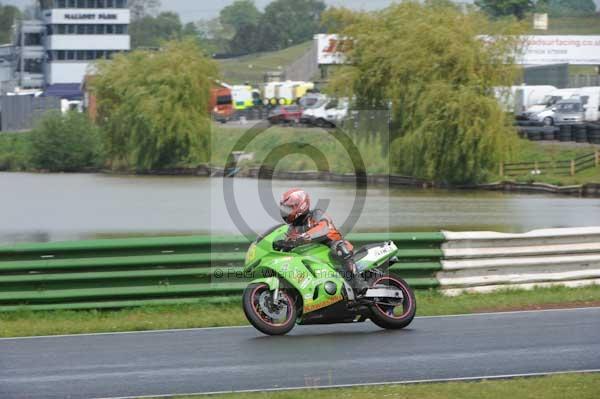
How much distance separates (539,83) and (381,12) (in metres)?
23.7

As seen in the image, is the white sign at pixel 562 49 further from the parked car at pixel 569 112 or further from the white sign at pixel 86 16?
the white sign at pixel 86 16

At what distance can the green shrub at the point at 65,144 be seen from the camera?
67.0 meters

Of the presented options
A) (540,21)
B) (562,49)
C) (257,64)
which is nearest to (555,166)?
(562,49)

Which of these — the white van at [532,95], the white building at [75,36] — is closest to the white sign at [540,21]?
the white van at [532,95]

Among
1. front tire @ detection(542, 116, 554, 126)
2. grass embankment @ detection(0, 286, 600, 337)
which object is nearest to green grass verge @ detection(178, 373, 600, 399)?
grass embankment @ detection(0, 286, 600, 337)

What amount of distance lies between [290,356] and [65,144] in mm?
60164

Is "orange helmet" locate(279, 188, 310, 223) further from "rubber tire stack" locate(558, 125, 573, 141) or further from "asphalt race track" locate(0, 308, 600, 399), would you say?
"rubber tire stack" locate(558, 125, 573, 141)

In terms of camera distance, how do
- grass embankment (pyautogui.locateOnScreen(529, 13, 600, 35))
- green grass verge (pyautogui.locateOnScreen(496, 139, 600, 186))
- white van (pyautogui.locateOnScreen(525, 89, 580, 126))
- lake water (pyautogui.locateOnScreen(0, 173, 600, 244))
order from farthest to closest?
1. grass embankment (pyautogui.locateOnScreen(529, 13, 600, 35))
2. white van (pyautogui.locateOnScreen(525, 89, 580, 126))
3. green grass verge (pyautogui.locateOnScreen(496, 139, 600, 186))
4. lake water (pyautogui.locateOnScreen(0, 173, 600, 244))

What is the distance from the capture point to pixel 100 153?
6569 centimetres

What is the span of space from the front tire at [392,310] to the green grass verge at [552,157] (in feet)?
117

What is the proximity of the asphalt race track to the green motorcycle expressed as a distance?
0.60ft

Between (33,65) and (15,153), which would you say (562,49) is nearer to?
(15,153)

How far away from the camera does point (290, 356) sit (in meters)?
9.73

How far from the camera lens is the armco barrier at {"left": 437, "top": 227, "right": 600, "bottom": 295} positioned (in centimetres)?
1381
